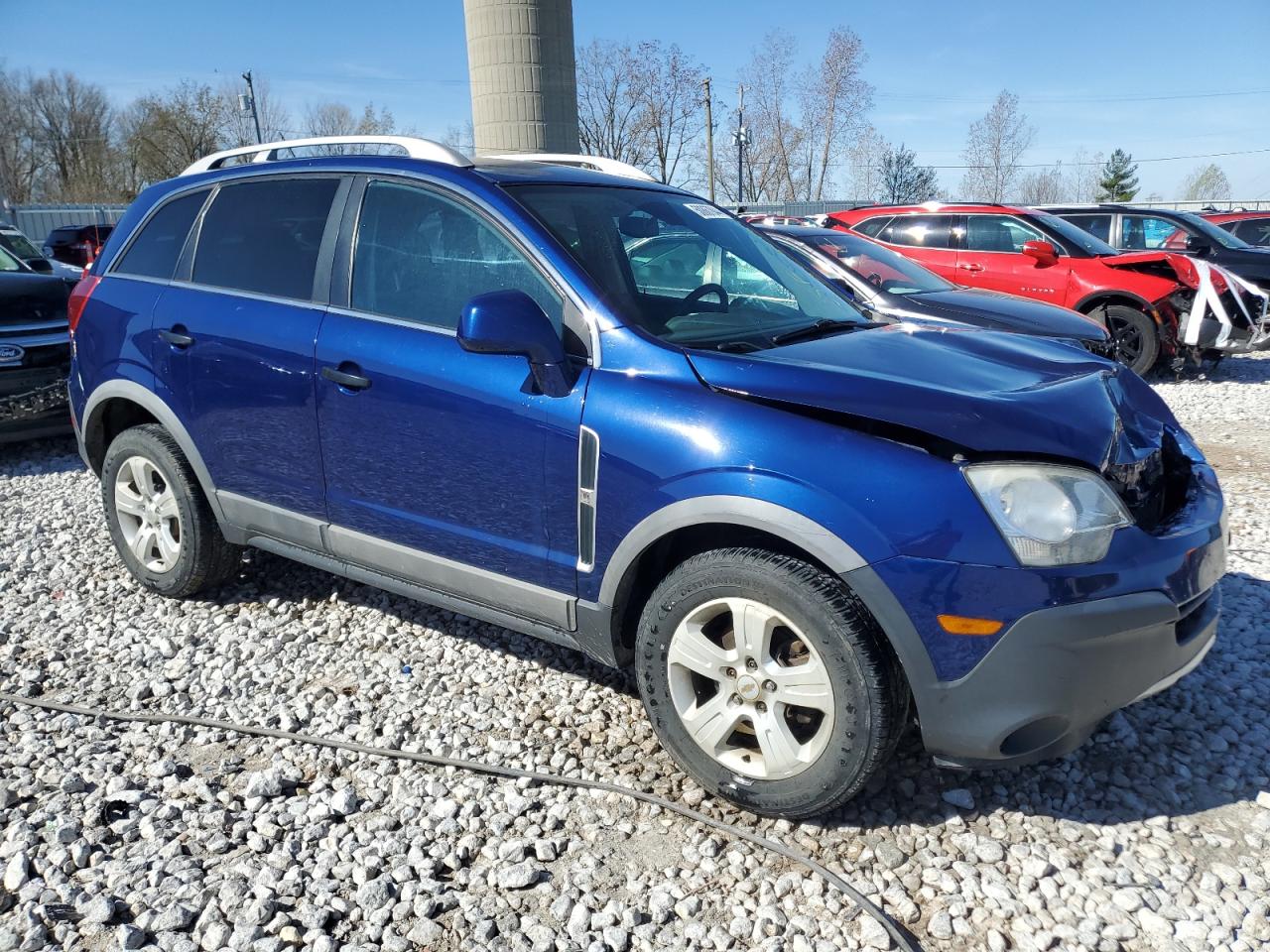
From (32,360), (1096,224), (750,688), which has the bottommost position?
(750,688)

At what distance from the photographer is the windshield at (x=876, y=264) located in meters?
7.35

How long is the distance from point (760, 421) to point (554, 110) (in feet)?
34.7

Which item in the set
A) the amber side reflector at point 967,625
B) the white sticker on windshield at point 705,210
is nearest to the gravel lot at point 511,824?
the amber side reflector at point 967,625

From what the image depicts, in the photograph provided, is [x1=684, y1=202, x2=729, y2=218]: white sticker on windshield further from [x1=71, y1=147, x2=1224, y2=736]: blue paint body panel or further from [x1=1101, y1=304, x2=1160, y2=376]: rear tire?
[x1=1101, y1=304, x2=1160, y2=376]: rear tire

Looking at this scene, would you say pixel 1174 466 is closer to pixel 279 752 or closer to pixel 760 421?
pixel 760 421

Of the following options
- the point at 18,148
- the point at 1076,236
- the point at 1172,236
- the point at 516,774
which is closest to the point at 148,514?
the point at 516,774

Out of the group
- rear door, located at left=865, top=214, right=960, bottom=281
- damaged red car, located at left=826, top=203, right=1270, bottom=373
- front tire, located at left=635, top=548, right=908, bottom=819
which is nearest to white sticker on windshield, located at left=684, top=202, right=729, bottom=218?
front tire, located at left=635, top=548, right=908, bottom=819

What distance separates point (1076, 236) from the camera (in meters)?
9.80

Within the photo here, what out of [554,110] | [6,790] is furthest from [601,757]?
[554,110]

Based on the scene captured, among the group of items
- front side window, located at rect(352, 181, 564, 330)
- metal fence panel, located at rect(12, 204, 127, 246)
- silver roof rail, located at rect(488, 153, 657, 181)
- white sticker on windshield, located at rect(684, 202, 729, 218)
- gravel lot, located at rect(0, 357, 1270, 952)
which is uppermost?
metal fence panel, located at rect(12, 204, 127, 246)

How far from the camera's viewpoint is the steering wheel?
3.08 metres

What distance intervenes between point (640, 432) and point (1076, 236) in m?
8.90

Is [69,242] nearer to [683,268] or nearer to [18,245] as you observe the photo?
[18,245]

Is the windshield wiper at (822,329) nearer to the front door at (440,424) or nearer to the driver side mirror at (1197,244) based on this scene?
the front door at (440,424)
